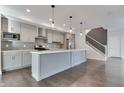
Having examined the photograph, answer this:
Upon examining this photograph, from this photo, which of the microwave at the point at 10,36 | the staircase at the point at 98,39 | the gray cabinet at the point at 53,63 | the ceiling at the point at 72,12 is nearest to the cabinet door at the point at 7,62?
the microwave at the point at 10,36

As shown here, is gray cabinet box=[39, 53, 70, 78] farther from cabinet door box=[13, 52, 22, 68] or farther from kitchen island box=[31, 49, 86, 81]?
cabinet door box=[13, 52, 22, 68]

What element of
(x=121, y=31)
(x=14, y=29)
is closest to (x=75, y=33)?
(x=121, y=31)

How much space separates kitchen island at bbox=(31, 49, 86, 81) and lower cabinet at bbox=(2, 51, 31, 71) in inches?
56.1

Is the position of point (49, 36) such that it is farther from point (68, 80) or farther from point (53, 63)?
point (68, 80)

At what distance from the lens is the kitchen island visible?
3312 mm

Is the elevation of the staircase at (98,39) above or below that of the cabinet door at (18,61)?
above

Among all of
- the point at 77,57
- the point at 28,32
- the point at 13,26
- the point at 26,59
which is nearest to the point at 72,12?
the point at 77,57

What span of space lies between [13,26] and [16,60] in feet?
5.99

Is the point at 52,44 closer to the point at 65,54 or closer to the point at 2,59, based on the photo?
the point at 65,54

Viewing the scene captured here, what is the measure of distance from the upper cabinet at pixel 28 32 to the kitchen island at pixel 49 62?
7.71ft

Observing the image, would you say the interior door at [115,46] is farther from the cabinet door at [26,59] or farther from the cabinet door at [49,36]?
the cabinet door at [26,59]

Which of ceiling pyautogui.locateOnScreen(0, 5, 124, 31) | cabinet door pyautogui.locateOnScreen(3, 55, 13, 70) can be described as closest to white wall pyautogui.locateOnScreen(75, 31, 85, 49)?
ceiling pyautogui.locateOnScreen(0, 5, 124, 31)

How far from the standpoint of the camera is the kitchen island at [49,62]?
10.9ft
